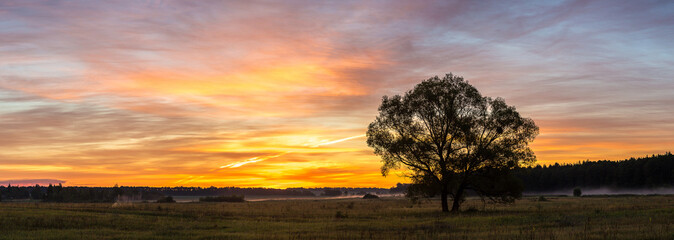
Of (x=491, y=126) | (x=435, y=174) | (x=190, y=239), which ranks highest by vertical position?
(x=491, y=126)

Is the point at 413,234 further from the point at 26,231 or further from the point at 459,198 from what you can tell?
the point at 459,198

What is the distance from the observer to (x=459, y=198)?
195 ft

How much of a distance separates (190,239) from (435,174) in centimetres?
3287

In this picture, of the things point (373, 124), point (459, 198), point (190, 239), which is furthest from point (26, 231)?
point (459, 198)

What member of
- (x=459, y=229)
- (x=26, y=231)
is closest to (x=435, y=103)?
(x=459, y=229)

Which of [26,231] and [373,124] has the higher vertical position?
[373,124]

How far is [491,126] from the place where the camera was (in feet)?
182

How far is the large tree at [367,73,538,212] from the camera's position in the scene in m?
55.0

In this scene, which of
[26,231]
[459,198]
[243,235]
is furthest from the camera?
[459,198]

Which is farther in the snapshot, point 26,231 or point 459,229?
point 26,231

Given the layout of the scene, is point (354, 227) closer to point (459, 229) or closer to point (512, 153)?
point (459, 229)

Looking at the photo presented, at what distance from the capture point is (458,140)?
181 feet

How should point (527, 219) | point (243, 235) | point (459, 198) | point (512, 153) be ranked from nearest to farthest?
point (243, 235) → point (527, 219) → point (512, 153) → point (459, 198)

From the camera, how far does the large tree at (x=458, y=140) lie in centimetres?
5503
